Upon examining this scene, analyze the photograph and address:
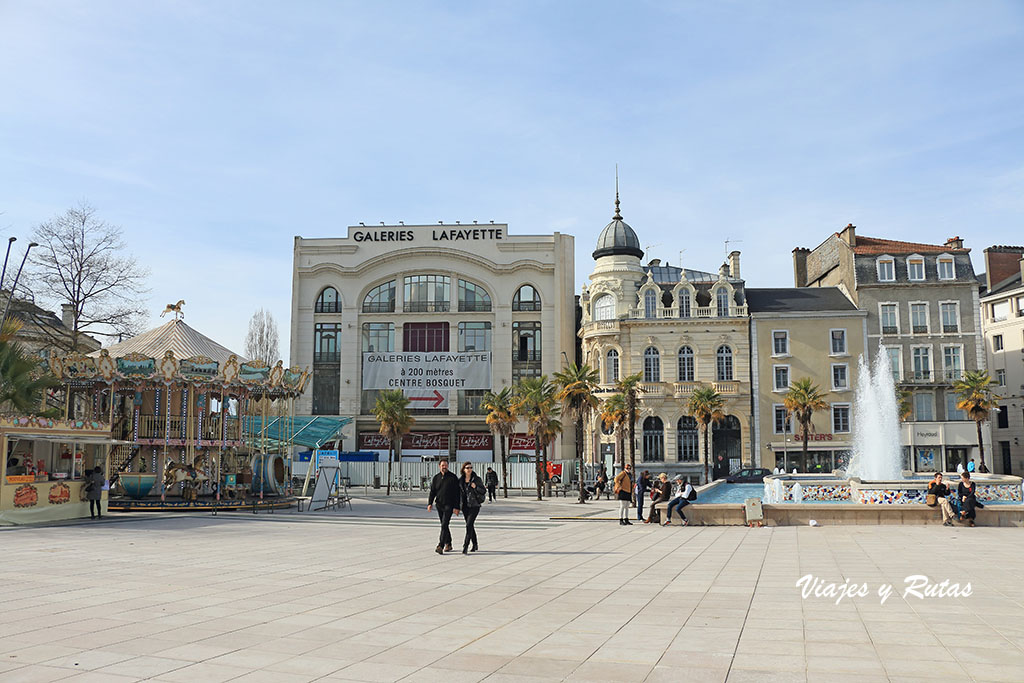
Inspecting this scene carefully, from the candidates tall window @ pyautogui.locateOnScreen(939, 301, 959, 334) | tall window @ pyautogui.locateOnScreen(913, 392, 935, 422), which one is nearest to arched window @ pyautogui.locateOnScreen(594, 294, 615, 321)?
tall window @ pyautogui.locateOnScreen(913, 392, 935, 422)

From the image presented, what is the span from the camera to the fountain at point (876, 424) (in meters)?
36.8

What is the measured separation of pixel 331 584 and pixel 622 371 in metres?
42.1

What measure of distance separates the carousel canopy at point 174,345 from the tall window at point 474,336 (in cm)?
2415

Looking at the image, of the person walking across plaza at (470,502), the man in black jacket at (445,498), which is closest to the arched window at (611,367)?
the person walking across plaza at (470,502)

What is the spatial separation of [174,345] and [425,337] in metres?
26.4

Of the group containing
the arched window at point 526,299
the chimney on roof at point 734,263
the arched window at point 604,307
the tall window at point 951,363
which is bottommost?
the tall window at point 951,363

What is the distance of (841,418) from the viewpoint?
50.4 m

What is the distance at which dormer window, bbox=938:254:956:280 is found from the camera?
51.0 meters

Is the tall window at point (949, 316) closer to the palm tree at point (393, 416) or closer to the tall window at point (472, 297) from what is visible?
the tall window at point (472, 297)

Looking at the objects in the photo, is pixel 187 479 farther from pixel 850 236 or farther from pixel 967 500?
pixel 850 236

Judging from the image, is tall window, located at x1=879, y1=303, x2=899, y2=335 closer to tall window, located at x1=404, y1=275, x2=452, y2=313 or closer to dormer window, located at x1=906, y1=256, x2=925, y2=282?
dormer window, located at x1=906, y1=256, x2=925, y2=282

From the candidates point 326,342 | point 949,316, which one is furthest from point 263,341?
point 949,316

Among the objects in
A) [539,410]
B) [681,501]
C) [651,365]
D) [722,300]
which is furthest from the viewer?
[722,300]

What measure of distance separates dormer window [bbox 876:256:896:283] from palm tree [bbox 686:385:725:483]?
1338cm
